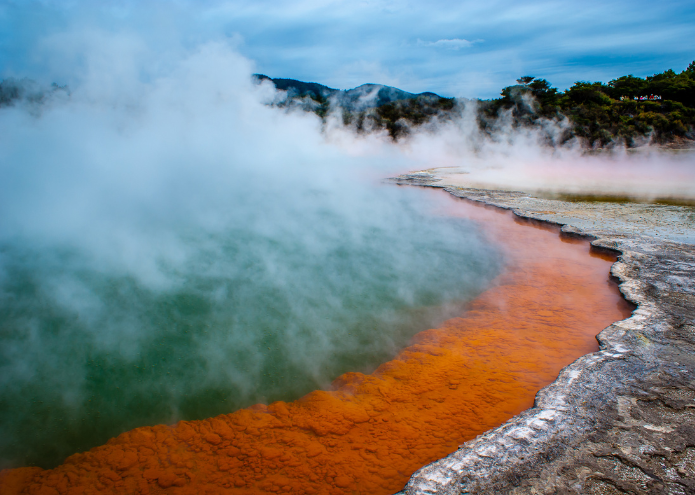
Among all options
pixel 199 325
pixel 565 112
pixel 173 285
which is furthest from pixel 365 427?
pixel 565 112

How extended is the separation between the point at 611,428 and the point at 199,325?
106 inches

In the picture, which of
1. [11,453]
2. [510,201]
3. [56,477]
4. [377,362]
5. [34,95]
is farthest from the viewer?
[510,201]

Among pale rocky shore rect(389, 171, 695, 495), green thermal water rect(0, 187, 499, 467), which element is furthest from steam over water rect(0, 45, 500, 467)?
pale rocky shore rect(389, 171, 695, 495)

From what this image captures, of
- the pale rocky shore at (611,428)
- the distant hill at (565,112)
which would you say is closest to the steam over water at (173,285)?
the pale rocky shore at (611,428)

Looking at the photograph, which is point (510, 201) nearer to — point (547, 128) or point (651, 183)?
point (651, 183)

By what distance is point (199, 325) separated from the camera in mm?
3021

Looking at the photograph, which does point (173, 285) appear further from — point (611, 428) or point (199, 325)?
point (611, 428)

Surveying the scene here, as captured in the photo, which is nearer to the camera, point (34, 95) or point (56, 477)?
point (56, 477)

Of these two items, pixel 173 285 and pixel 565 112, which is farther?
pixel 565 112

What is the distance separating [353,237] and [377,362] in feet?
8.82

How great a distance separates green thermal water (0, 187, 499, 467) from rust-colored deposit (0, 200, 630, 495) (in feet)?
0.48

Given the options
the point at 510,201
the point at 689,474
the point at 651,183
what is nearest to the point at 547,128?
the point at 651,183

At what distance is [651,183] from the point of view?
8.90m

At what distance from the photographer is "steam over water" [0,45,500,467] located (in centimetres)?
237
